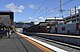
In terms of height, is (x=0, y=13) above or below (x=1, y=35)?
above

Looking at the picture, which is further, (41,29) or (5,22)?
(41,29)

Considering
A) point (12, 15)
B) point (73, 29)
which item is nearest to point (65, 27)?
point (73, 29)

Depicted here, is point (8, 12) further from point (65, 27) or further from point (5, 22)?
point (65, 27)

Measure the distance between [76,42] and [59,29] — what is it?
55.8 meters

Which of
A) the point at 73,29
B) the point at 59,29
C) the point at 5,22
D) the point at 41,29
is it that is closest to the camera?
the point at 5,22

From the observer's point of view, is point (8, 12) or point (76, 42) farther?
point (8, 12)

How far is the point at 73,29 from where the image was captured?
207 ft

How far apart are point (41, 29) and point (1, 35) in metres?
68.5

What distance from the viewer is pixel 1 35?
143ft

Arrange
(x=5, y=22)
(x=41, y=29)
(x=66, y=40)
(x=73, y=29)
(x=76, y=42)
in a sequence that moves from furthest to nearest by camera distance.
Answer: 1. (x=41, y=29)
2. (x=73, y=29)
3. (x=5, y=22)
4. (x=66, y=40)
5. (x=76, y=42)

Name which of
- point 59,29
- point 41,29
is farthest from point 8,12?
point 41,29

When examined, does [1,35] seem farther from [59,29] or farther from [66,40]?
[59,29]

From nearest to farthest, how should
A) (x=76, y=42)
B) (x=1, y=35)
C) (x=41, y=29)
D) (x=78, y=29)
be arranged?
(x=76, y=42) → (x=1, y=35) → (x=78, y=29) → (x=41, y=29)

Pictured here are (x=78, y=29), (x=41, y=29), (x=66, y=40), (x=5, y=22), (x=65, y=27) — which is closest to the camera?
(x=66, y=40)
